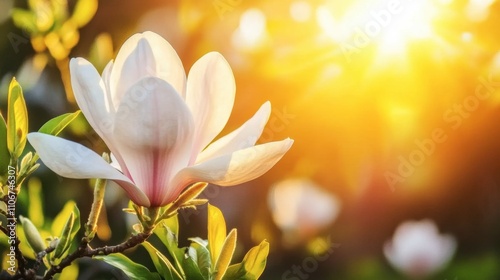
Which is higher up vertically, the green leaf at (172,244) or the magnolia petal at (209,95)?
the magnolia petal at (209,95)

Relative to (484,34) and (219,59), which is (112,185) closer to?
(219,59)

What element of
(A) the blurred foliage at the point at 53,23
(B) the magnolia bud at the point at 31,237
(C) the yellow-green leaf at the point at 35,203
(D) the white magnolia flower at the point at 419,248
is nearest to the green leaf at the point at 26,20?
(A) the blurred foliage at the point at 53,23

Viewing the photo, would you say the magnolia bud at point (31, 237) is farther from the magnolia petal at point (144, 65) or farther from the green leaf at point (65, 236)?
the magnolia petal at point (144, 65)

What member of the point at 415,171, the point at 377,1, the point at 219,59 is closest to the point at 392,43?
the point at 377,1

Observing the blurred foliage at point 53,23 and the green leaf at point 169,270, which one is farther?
the blurred foliage at point 53,23

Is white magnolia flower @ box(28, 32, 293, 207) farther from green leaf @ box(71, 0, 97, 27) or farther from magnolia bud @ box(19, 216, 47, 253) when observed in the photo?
green leaf @ box(71, 0, 97, 27)

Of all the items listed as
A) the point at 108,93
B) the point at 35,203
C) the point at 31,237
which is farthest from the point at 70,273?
the point at 108,93
